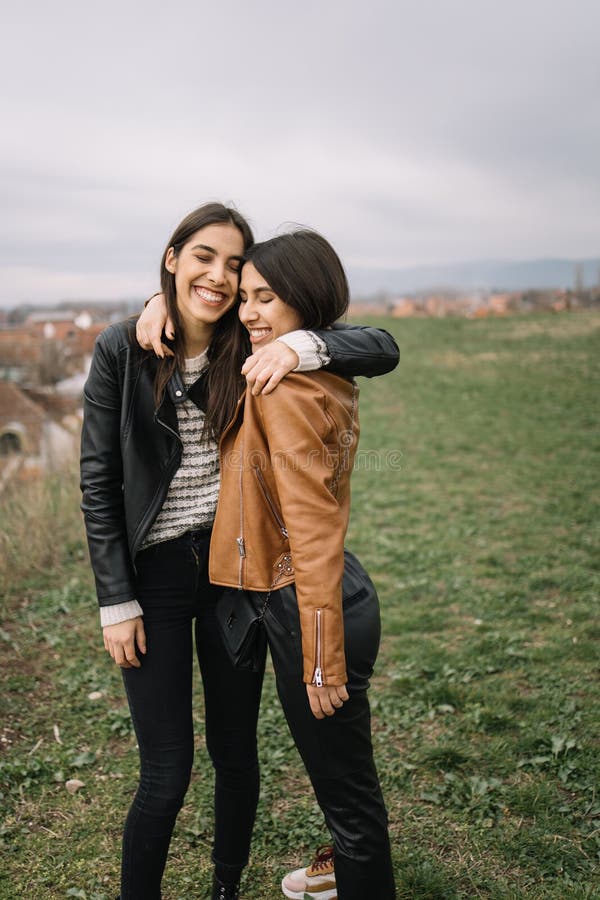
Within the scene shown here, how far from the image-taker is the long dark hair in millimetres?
2293

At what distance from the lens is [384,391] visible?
1542cm

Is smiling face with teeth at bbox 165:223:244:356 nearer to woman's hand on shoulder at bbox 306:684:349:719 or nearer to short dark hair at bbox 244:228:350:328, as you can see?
short dark hair at bbox 244:228:350:328

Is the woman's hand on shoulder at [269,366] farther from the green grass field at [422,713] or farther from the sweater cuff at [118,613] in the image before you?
the green grass field at [422,713]

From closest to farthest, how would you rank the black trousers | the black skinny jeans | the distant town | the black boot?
the black trousers, the black skinny jeans, the black boot, the distant town

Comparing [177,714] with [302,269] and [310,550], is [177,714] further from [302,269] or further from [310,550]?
[302,269]

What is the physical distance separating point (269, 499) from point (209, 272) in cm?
75

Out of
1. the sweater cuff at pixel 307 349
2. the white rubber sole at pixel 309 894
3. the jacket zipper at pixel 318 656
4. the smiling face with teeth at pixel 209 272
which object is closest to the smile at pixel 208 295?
the smiling face with teeth at pixel 209 272

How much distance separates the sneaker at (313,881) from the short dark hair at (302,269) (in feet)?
6.39

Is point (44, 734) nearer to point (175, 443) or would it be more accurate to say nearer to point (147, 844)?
point (147, 844)

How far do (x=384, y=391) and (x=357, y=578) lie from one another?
13.6 metres

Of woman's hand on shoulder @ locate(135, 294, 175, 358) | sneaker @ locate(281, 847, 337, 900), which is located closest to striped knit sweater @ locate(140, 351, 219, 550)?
woman's hand on shoulder @ locate(135, 294, 175, 358)

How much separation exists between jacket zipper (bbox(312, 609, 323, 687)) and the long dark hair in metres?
0.71

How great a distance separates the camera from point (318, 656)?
1862mm

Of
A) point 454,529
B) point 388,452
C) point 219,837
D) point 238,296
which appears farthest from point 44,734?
point 388,452
